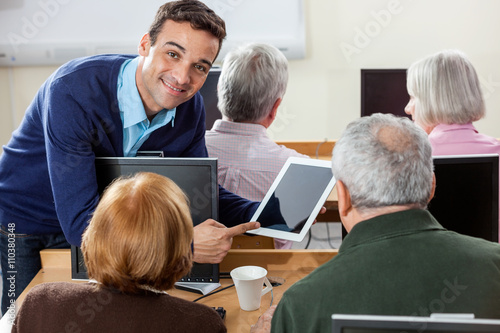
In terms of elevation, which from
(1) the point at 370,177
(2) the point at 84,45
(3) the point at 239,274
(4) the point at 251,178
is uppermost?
(2) the point at 84,45

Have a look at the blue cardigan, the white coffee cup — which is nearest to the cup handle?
the white coffee cup

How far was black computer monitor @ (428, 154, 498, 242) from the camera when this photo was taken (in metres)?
1.42

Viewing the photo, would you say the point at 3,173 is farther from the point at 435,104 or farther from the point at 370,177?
the point at 435,104

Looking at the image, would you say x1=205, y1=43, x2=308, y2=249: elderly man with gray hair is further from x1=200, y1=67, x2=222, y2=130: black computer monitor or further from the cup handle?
x1=200, y1=67, x2=222, y2=130: black computer monitor

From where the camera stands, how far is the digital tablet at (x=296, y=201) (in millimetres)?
1440

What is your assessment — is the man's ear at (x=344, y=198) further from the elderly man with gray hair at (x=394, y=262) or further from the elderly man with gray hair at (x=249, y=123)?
the elderly man with gray hair at (x=249, y=123)

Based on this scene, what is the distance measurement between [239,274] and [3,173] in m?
0.81

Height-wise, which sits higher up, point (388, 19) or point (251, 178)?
point (388, 19)

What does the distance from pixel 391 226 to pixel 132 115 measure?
2.69 ft

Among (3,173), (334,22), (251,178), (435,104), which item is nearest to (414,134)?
(251,178)

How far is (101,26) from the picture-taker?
3.62 m

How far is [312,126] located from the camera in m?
3.76

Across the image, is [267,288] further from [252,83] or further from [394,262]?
[252,83]

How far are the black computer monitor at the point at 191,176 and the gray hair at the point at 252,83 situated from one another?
638mm
